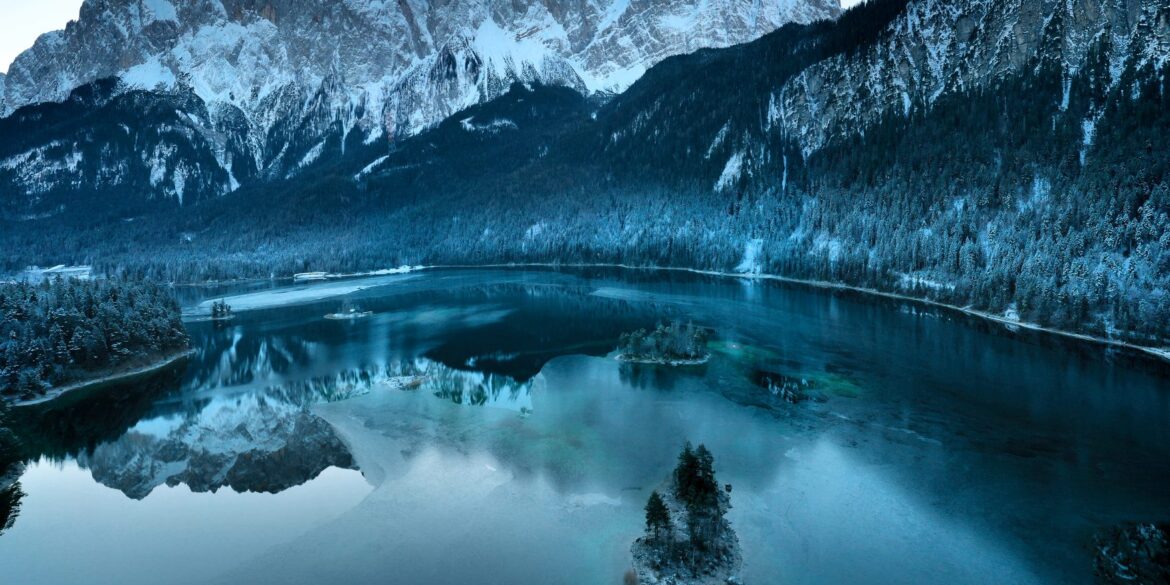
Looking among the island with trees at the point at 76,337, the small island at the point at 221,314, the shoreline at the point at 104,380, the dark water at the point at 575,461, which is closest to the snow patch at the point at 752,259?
the dark water at the point at 575,461

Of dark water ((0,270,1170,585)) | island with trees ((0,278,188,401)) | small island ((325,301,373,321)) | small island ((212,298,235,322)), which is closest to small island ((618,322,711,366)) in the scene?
dark water ((0,270,1170,585))

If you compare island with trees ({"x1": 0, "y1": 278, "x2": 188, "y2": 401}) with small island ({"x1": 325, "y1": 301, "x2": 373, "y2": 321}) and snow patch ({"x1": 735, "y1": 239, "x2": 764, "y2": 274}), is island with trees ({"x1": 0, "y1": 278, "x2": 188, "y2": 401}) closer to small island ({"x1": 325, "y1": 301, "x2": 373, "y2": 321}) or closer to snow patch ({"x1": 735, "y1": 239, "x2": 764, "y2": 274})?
small island ({"x1": 325, "y1": 301, "x2": 373, "y2": 321})

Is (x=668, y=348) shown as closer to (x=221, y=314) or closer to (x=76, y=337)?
(x=76, y=337)

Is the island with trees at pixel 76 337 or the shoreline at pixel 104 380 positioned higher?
the island with trees at pixel 76 337

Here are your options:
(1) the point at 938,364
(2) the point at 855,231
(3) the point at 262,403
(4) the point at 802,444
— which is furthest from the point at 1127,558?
(2) the point at 855,231

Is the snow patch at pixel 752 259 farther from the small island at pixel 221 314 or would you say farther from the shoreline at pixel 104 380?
the shoreline at pixel 104 380

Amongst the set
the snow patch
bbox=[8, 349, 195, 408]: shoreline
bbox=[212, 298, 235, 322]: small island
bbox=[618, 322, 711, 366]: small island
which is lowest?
bbox=[8, 349, 195, 408]: shoreline
